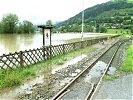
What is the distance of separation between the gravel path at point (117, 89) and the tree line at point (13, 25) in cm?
12524

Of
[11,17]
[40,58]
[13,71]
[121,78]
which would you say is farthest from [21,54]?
[11,17]

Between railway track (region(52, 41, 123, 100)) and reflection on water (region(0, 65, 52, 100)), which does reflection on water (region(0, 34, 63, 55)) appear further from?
railway track (region(52, 41, 123, 100))

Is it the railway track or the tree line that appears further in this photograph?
the tree line

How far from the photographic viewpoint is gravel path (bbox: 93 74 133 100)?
1249 cm

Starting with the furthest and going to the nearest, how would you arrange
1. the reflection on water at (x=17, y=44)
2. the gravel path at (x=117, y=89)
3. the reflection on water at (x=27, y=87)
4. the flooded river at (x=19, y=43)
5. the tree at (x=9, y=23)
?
the tree at (x=9, y=23), the flooded river at (x=19, y=43), the reflection on water at (x=17, y=44), the reflection on water at (x=27, y=87), the gravel path at (x=117, y=89)

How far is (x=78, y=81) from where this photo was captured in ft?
54.0

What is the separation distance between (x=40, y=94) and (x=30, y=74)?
521 centimetres

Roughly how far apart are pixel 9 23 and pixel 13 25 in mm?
2193

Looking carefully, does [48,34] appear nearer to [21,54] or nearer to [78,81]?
[21,54]

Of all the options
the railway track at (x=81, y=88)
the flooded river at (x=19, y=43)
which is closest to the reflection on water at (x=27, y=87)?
the railway track at (x=81, y=88)

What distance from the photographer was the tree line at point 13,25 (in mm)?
138250

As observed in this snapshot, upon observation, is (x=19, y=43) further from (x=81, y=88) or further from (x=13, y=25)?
(x=13, y=25)

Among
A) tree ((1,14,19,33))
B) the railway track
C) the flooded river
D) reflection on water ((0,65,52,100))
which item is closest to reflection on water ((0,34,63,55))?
the flooded river

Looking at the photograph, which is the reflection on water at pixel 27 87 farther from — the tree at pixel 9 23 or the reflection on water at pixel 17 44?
the tree at pixel 9 23
